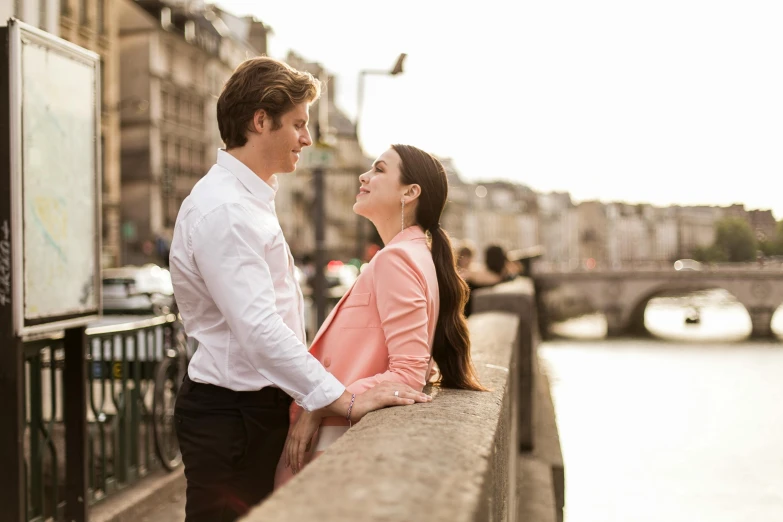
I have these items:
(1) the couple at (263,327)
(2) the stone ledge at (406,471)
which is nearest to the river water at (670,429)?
(1) the couple at (263,327)

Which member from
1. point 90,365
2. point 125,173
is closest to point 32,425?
point 90,365

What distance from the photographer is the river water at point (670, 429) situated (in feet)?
51.7

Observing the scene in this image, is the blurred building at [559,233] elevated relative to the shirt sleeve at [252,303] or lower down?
elevated

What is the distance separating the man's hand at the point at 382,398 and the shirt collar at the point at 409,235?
432 mm

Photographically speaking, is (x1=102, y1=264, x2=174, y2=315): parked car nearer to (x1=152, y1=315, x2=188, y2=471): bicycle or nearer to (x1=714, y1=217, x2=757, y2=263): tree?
(x1=152, y1=315, x2=188, y2=471): bicycle

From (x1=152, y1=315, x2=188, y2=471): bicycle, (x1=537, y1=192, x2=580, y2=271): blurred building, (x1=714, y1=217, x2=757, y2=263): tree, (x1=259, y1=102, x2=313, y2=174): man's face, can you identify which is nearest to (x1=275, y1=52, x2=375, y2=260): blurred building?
(x1=152, y1=315, x2=188, y2=471): bicycle

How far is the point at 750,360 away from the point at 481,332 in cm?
4016

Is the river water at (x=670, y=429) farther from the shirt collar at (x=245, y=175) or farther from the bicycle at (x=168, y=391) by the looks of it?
the shirt collar at (x=245, y=175)

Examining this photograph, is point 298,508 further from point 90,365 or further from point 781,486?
point 781,486

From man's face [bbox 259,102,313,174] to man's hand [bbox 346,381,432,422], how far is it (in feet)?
1.94

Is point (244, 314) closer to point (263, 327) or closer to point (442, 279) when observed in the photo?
point (263, 327)

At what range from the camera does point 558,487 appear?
6.97 m

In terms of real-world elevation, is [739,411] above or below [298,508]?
below

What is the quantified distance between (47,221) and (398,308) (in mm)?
1814
